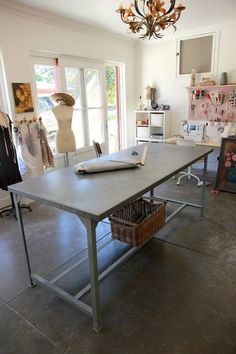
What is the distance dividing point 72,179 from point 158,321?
1.23 metres

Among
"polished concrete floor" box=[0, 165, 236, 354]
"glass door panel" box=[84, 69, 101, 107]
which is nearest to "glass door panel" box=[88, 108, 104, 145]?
"glass door panel" box=[84, 69, 101, 107]

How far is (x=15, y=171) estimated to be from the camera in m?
3.36

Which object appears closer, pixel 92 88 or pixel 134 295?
pixel 134 295

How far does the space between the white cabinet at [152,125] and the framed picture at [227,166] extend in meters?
1.46

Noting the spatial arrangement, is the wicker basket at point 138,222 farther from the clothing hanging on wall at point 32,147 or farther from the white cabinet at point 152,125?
the white cabinet at point 152,125

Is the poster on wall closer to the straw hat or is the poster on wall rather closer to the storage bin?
the straw hat

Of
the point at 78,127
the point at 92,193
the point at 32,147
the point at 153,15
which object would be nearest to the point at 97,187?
the point at 92,193

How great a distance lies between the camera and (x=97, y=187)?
1883 mm

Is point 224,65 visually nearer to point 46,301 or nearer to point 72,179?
point 72,179

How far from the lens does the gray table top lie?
157 centimetres

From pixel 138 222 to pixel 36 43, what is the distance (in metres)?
2.89

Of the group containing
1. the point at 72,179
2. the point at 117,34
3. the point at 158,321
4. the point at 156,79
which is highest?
the point at 117,34

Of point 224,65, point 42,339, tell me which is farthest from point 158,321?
point 224,65

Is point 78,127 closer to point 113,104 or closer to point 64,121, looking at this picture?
point 64,121
